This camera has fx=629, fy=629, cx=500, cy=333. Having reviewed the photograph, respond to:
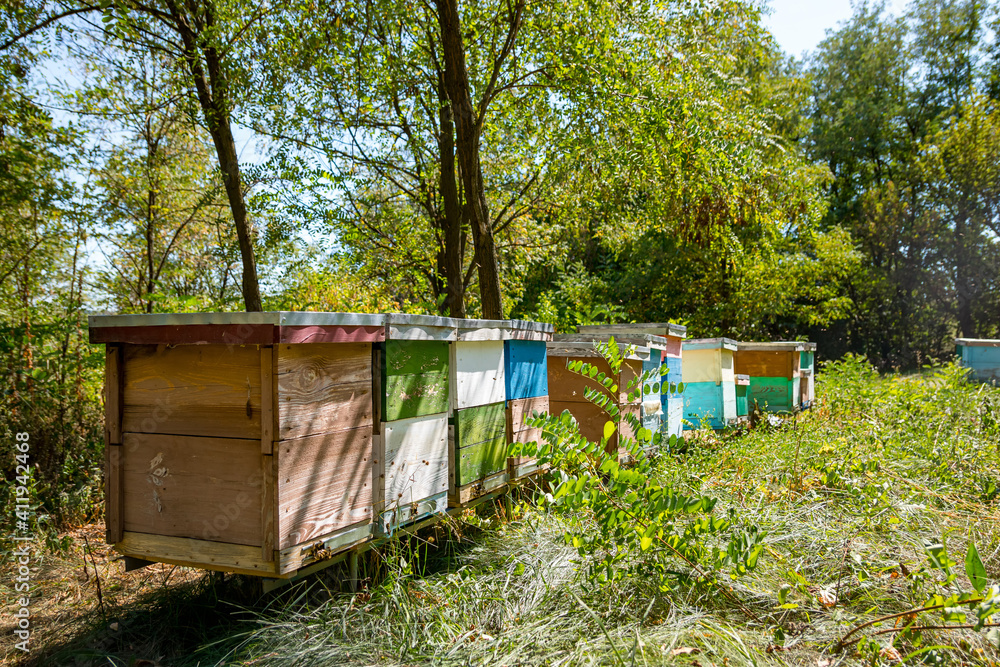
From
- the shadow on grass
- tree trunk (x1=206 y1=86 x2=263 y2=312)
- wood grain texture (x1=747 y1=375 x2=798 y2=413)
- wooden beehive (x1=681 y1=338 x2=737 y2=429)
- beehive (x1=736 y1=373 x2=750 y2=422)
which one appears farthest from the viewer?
wood grain texture (x1=747 y1=375 x2=798 y2=413)

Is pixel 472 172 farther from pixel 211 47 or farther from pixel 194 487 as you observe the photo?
pixel 194 487

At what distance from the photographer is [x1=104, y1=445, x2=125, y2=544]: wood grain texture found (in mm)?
2535

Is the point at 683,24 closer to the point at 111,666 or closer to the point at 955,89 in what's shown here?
the point at 111,666

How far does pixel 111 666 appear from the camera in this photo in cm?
243

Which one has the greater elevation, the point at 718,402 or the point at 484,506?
the point at 718,402

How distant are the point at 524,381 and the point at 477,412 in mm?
548

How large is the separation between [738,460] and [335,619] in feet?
11.3

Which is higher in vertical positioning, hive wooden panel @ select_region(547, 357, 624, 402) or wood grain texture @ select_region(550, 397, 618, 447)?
hive wooden panel @ select_region(547, 357, 624, 402)

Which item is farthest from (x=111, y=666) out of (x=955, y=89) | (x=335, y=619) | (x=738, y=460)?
(x=955, y=89)

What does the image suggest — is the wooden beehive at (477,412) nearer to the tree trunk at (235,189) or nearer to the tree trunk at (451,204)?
the tree trunk at (451,204)

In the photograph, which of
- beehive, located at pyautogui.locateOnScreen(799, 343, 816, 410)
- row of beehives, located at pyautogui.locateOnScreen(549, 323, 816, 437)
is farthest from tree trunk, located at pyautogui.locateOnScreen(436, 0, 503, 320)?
beehive, located at pyautogui.locateOnScreen(799, 343, 816, 410)

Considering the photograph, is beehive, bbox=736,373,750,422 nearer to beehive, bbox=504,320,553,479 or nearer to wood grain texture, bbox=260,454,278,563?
beehive, bbox=504,320,553,479

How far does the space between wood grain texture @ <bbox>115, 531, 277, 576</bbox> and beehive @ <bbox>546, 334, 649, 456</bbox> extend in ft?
7.78

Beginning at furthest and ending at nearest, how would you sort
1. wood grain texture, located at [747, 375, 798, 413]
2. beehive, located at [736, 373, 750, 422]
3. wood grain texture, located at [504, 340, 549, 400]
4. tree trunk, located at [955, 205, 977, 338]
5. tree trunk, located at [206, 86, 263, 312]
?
1. tree trunk, located at [955, 205, 977, 338]
2. wood grain texture, located at [747, 375, 798, 413]
3. beehive, located at [736, 373, 750, 422]
4. tree trunk, located at [206, 86, 263, 312]
5. wood grain texture, located at [504, 340, 549, 400]
